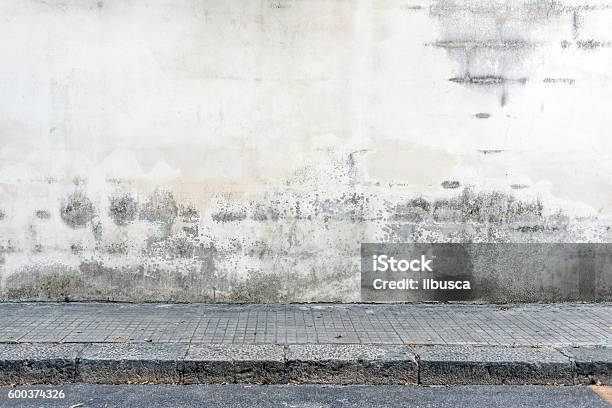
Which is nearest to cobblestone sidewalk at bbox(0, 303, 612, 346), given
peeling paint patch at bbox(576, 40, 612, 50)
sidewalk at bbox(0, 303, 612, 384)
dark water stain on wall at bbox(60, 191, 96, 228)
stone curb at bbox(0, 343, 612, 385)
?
sidewalk at bbox(0, 303, 612, 384)

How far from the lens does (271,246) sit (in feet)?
A: 20.8

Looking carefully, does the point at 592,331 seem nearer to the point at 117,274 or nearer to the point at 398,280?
the point at 398,280

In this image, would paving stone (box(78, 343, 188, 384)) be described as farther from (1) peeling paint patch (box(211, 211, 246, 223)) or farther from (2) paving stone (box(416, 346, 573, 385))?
(1) peeling paint patch (box(211, 211, 246, 223))

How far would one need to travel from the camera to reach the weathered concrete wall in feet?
20.4

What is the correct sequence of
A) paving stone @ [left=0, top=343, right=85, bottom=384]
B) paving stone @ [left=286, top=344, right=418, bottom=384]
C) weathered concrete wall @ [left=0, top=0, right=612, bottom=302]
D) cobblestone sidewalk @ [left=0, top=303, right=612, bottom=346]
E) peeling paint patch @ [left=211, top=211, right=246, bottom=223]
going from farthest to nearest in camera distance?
peeling paint patch @ [left=211, top=211, right=246, bottom=223], weathered concrete wall @ [left=0, top=0, right=612, bottom=302], cobblestone sidewalk @ [left=0, top=303, right=612, bottom=346], paving stone @ [left=286, top=344, right=418, bottom=384], paving stone @ [left=0, top=343, right=85, bottom=384]

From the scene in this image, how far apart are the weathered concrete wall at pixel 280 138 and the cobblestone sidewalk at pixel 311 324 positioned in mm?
371

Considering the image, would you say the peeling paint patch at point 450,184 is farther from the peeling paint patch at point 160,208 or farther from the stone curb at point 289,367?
the peeling paint patch at point 160,208

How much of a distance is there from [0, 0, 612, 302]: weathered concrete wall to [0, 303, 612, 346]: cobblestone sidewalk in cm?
37

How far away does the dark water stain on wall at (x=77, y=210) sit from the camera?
6.27 meters

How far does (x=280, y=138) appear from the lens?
6.29 meters

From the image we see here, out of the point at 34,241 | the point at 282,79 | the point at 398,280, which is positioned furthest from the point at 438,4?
the point at 34,241

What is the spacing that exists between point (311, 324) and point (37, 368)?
233cm

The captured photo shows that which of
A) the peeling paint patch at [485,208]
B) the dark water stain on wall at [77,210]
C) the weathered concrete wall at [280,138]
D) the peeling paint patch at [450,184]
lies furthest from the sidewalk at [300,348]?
the peeling paint patch at [450,184]

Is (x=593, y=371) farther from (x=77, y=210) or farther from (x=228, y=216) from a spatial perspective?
(x=77, y=210)
